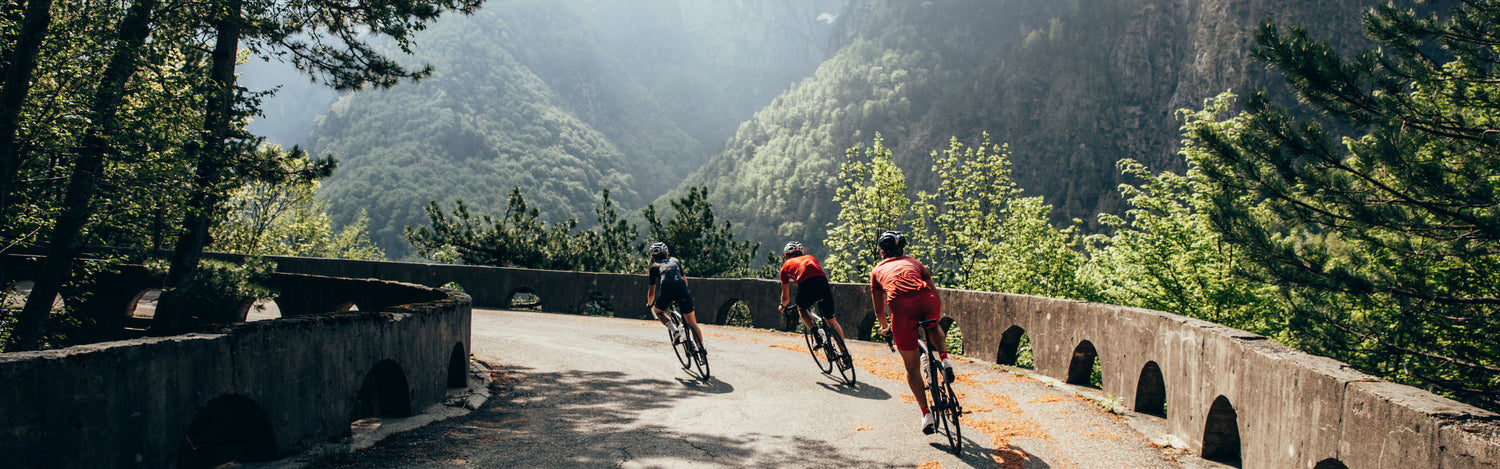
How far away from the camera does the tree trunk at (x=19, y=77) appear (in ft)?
26.8

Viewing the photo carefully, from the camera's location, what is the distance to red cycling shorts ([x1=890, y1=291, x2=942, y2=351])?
6.62 m

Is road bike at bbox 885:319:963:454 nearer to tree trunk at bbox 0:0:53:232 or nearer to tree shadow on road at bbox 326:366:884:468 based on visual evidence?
tree shadow on road at bbox 326:366:884:468

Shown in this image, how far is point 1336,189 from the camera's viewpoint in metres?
8.24


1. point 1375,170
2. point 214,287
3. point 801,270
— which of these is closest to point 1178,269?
point 1375,170

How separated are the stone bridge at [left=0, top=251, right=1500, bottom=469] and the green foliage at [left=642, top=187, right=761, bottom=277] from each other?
14.7 metres

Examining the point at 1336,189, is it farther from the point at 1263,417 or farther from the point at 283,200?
the point at 283,200

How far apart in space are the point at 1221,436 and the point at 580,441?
196 inches

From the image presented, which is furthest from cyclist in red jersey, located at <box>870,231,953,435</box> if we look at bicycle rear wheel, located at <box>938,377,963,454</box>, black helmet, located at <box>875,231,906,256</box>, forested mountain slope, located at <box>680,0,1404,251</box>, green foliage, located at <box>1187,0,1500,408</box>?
forested mountain slope, located at <box>680,0,1404,251</box>

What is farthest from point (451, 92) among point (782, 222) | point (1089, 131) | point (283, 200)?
point (283, 200)

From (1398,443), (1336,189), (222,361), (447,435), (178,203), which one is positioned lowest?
(447,435)

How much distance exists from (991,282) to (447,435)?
74.0 feet

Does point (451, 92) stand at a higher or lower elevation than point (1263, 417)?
higher

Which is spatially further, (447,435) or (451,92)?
(451,92)

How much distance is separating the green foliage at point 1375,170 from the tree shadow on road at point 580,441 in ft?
17.8
